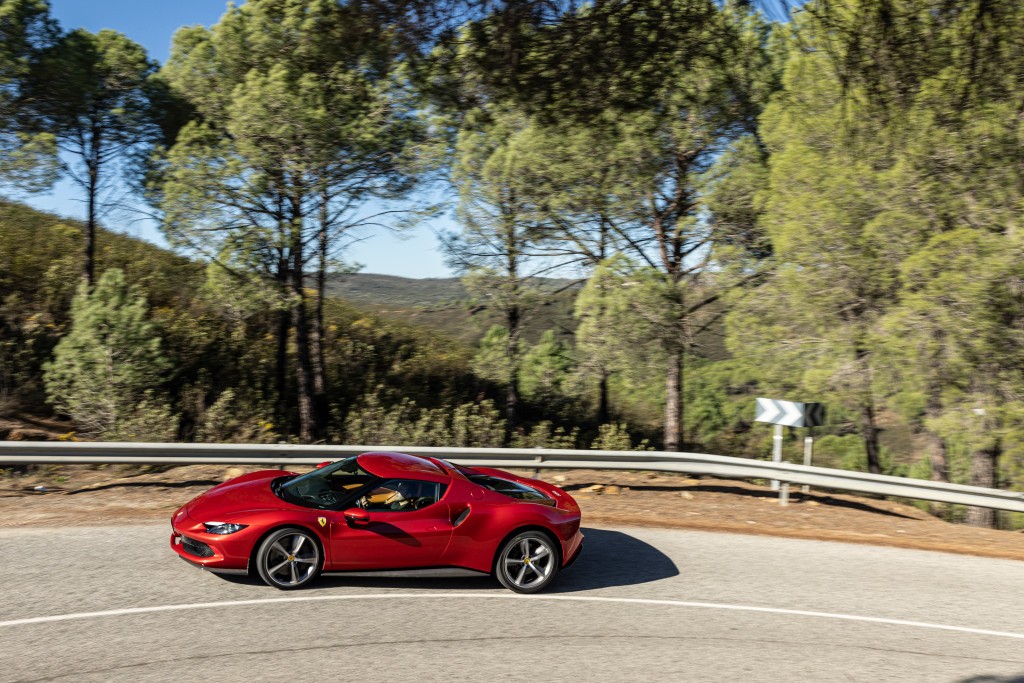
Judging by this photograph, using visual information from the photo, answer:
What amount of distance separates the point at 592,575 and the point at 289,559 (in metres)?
2.98

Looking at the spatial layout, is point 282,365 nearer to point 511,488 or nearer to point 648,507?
point 648,507

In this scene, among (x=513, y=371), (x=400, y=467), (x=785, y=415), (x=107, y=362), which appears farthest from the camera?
(x=513, y=371)

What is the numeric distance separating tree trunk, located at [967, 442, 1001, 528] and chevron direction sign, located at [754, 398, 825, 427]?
5727mm

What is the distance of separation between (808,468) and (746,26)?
6188 mm

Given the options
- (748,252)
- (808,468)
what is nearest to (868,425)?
(748,252)

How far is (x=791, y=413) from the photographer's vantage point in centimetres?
1136

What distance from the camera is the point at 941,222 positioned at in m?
14.0

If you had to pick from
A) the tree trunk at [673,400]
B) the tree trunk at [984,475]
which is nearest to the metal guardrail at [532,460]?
the tree trunk at [984,475]

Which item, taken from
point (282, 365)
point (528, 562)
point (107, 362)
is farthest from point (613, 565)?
point (282, 365)

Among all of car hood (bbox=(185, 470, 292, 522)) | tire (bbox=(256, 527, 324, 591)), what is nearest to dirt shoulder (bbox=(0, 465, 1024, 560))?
car hood (bbox=(185, 470, 292, 522))

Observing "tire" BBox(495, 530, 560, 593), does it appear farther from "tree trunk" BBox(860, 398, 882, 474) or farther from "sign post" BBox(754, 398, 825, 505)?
"tree trunk" BBox(860, 398, 882, 474)

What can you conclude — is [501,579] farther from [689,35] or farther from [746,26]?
[746,26]

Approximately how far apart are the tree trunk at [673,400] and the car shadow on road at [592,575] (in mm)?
12688

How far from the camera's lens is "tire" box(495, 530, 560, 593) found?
7.16 m
